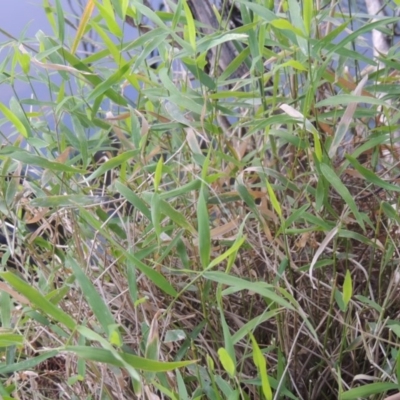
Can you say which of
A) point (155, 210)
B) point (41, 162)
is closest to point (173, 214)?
point (155, 210)

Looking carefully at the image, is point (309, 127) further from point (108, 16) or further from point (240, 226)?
point (108, 16)

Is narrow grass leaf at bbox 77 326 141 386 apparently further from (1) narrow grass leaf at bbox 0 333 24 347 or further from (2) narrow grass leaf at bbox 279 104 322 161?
(2) narrow grass leaf at bbox 279 104 322 161

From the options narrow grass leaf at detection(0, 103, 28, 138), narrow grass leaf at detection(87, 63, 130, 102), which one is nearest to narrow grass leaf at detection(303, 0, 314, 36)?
narrow grass leaf at detection(87, 63, 130, 102)

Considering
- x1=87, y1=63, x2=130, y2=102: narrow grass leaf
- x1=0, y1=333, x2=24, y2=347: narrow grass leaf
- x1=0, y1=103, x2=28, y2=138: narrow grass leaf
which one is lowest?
x1=0, y1=333, x2=24, y2=347: narrow grass leaf

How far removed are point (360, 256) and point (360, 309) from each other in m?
0.05

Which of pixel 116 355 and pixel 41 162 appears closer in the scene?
pixel 116 355

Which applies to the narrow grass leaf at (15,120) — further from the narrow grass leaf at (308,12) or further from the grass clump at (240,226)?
the narrow grass leaf at (308,12)

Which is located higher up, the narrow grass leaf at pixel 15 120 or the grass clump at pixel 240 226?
the narrow grass leaf at pixel 15 120

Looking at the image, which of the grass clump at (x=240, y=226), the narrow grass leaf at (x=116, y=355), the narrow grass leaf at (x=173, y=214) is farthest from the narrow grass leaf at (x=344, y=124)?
the narrow grass leaf at (x=116, y=355)

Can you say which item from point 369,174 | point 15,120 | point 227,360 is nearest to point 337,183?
point 369,174

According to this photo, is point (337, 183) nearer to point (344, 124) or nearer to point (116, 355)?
point (344, 124)

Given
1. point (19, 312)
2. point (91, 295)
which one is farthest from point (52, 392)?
point (91, 295)

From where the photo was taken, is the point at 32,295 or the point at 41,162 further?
the point at 41,162

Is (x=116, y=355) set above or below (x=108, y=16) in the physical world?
below
